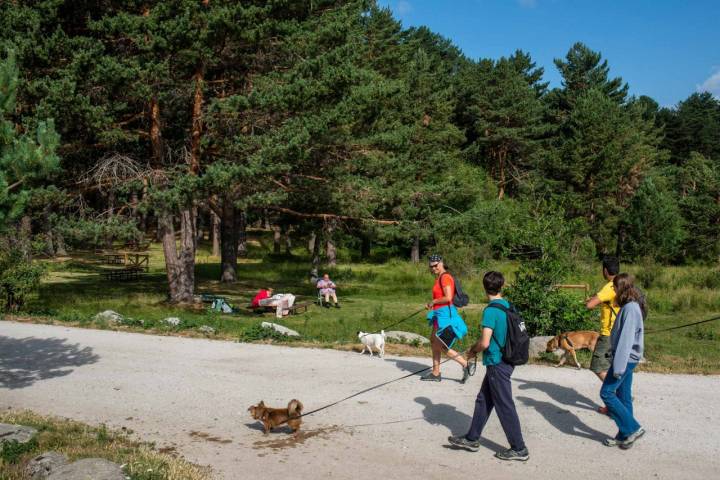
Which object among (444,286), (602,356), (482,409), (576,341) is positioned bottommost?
(482,409)

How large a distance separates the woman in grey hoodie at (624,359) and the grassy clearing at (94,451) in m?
3.89

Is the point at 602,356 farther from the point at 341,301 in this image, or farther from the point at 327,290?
the point at 341,301

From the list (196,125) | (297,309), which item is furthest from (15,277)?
(297,309)

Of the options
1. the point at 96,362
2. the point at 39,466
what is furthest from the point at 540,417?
the point at 96,362

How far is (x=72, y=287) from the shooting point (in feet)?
82.1

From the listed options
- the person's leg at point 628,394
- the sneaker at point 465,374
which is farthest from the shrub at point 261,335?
the person's leg at point 628,394

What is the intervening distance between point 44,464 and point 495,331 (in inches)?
165

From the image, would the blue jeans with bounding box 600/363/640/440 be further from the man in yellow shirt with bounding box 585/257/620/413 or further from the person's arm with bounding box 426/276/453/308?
the person's arm with bounding box 426/276/453/308

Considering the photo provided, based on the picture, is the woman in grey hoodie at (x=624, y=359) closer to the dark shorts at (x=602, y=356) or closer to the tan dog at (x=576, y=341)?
the dark shorts at (x=602, y=356)

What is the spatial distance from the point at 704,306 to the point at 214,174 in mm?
16059

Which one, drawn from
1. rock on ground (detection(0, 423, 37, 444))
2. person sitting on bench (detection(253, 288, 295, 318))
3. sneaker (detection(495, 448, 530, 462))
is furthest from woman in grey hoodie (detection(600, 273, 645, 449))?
person sitting on bench (detection(253, 288, 295, 318))

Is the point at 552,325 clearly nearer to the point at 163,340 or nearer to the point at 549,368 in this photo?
the point at 549,368

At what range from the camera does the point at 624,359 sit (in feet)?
20.3

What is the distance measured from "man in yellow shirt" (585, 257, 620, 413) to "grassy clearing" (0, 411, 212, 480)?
4.55m
